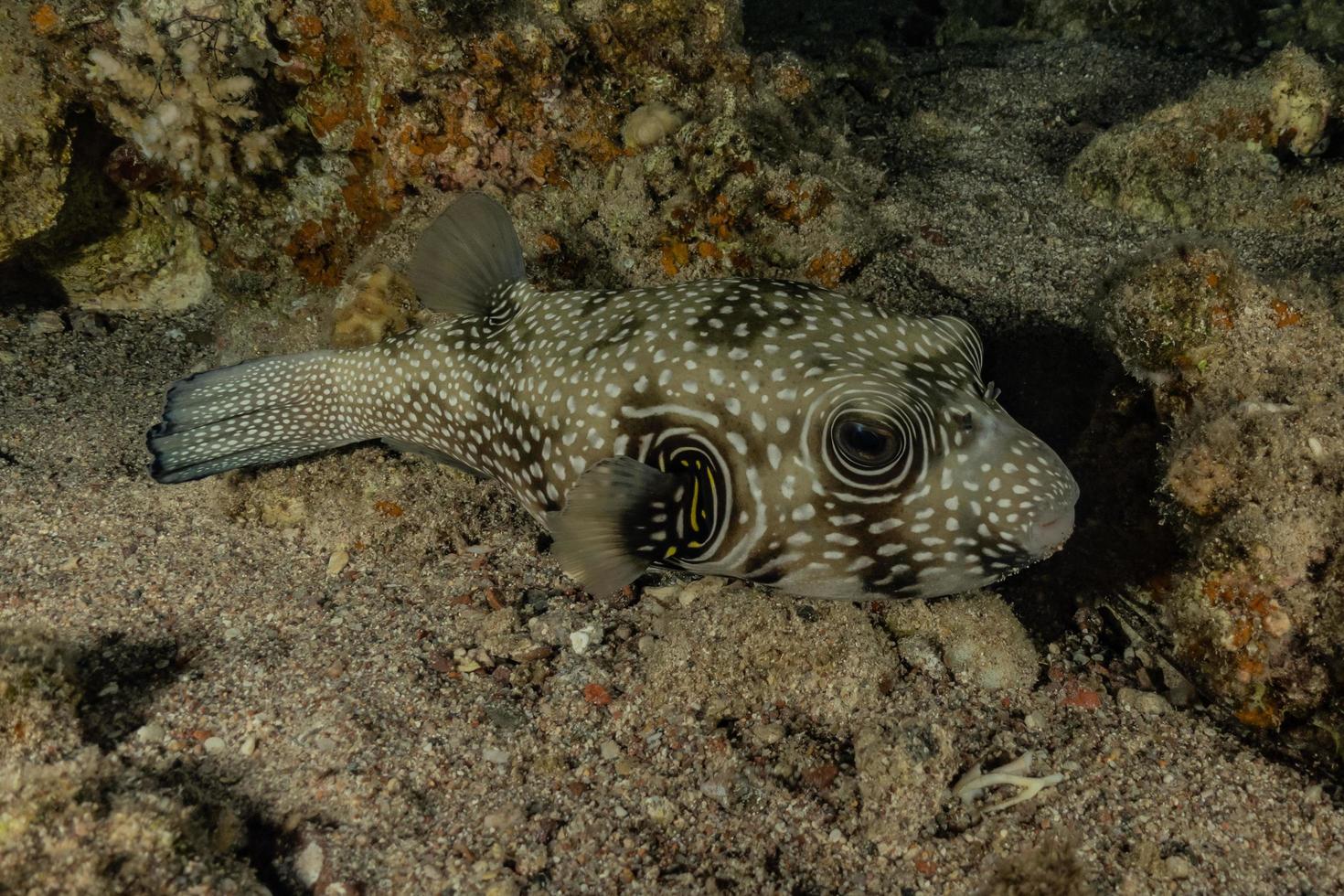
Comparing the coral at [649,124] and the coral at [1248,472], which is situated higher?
the coral at [649,124]

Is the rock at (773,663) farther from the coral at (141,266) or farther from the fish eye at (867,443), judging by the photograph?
the coral at (141,266)

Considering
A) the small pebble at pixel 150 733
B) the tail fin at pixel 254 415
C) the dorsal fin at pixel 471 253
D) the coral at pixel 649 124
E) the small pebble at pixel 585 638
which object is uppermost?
the coral at pixel 649 124

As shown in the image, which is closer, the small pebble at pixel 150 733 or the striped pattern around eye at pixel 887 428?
the striped pattern around eye at pixel 887 428

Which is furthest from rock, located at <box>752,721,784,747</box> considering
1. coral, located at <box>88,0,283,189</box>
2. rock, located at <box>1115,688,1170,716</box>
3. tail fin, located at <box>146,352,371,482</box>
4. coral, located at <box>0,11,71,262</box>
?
coral, located at <box>0,11,71,262</box>

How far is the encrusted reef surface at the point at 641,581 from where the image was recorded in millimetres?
3162

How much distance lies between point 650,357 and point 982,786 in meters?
2.42

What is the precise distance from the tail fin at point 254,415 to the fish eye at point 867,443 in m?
3.22

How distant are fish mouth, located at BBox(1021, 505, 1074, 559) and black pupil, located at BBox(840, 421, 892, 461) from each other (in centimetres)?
67

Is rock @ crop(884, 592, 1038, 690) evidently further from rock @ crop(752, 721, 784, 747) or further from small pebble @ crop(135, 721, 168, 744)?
small pebble @ crop(135, 721, 168, 744)

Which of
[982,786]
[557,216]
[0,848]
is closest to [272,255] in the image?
[557,216]

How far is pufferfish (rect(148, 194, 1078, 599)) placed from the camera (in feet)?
10.2

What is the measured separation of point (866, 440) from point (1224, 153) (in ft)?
19.9

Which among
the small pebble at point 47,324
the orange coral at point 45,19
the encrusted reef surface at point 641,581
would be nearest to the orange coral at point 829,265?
the encrusted reef surface at point 641,581

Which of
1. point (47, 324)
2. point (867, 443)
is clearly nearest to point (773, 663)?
point (867, 443)
